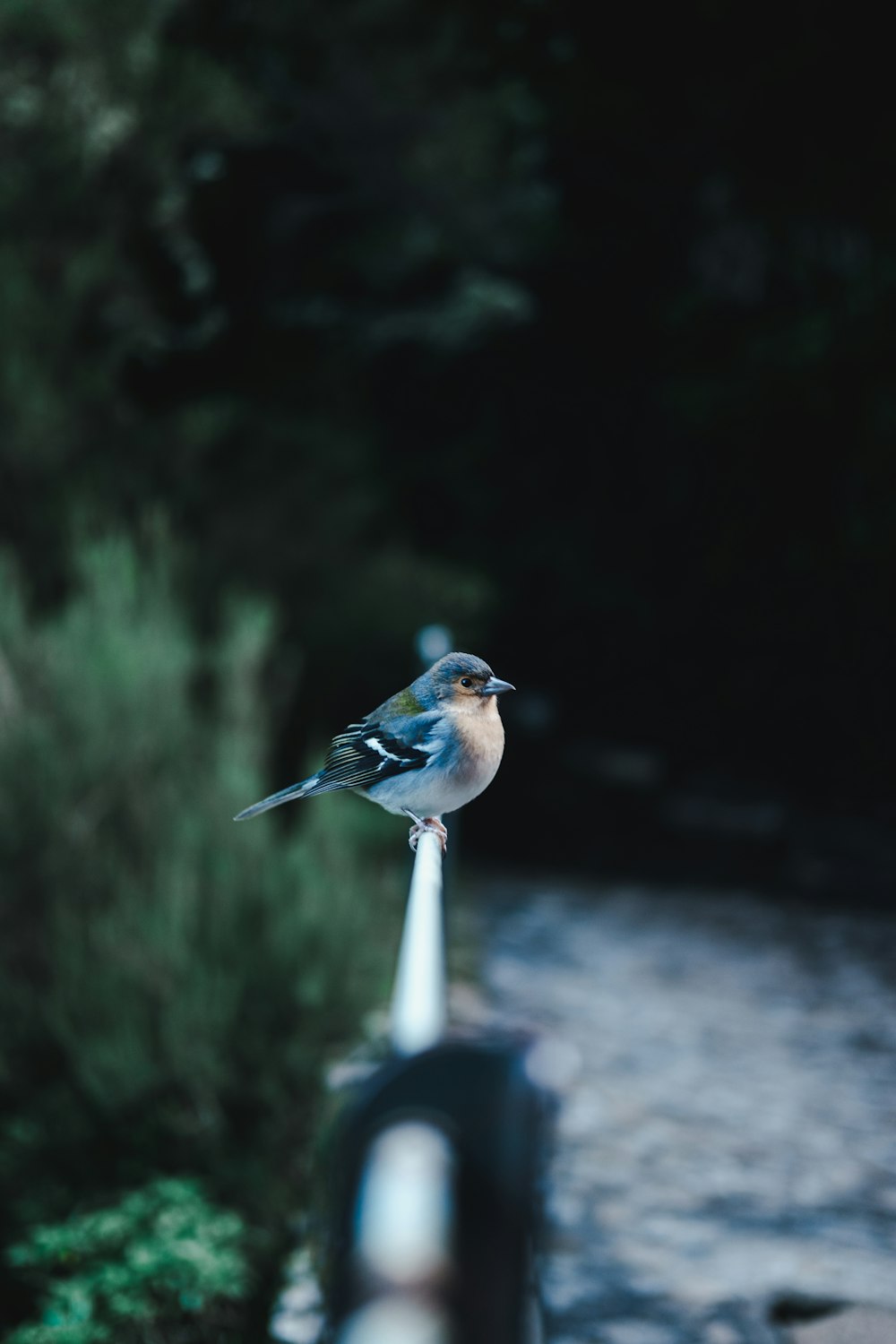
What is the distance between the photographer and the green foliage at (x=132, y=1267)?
2920mm

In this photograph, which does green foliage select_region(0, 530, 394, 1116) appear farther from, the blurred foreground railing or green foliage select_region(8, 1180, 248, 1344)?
the blurred foreground railing

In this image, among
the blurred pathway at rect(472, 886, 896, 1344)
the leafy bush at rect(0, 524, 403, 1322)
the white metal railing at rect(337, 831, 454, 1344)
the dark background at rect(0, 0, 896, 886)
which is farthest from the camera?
the dark background at rect(0, 0, 896, 886)

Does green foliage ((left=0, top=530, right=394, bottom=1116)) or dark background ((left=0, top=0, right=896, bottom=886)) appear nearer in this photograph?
green foliage ((left=0, top=530, right=394, bottom=1116))

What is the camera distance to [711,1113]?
5.17 meters

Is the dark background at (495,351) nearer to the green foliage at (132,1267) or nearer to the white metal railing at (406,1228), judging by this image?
the green foliage at (132,1267)

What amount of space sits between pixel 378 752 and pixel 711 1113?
5026mm

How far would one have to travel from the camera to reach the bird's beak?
0.58 m

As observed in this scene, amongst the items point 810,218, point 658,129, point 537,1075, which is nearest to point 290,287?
point 658,129

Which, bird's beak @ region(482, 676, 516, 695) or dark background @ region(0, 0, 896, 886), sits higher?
dark background @ region(0, 0, 896, 886)

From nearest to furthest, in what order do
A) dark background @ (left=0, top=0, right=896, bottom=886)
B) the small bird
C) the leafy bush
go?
the small bird → the leafy bush → dark background @ (left=0, top=0, right=896, bottom=886)

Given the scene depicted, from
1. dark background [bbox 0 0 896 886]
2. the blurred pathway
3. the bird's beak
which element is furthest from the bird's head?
dark background [bbox 0 0 896 886]

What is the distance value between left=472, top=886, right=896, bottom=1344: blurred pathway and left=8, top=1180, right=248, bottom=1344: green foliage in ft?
3.25

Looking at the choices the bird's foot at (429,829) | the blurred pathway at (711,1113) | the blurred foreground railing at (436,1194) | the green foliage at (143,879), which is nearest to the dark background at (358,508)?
the green foliage at (143,879)

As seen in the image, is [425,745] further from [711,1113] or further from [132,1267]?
[711,1113]
